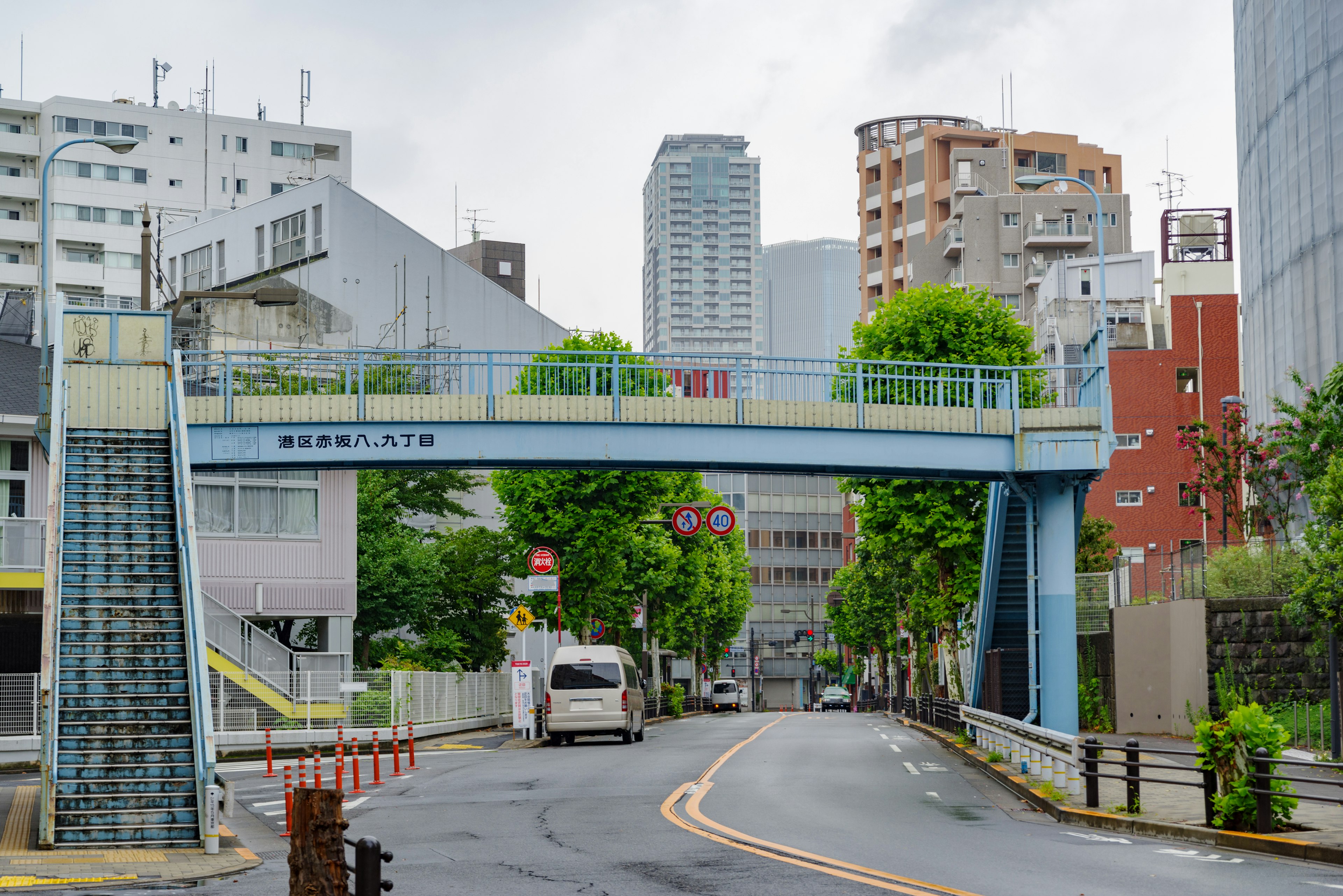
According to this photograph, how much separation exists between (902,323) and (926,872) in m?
25.6

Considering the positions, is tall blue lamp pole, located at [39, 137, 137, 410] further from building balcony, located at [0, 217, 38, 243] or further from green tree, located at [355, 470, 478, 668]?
building balcony, located at [0, 217, 38, 243]

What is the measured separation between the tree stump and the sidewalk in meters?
5.69

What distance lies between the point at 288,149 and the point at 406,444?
81018 millimetres

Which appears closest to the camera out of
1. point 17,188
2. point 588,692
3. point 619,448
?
point 619,448

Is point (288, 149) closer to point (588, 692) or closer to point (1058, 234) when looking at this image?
point (1058, 234)

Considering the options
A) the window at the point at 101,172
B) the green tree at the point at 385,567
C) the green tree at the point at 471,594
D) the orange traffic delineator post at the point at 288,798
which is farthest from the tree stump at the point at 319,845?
the window at the point at 101,172

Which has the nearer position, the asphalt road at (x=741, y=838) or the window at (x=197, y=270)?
the asphalt road at (x=741, y=838)

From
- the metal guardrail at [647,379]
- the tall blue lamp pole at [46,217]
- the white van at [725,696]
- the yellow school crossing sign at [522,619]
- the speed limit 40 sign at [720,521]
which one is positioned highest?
the tall blue lamp pole at [46,217]

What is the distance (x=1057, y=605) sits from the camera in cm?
2450

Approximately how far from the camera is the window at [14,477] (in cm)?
3538

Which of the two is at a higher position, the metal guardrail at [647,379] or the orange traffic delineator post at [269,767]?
the metal guardrail at [647,379]

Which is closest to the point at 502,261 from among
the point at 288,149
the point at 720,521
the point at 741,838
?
the point at 288,149

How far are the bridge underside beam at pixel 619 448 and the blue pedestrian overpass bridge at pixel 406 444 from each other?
0.03 meters

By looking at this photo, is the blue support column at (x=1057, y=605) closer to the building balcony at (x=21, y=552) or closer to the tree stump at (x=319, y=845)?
the tree stump at (x=319, y=845)
